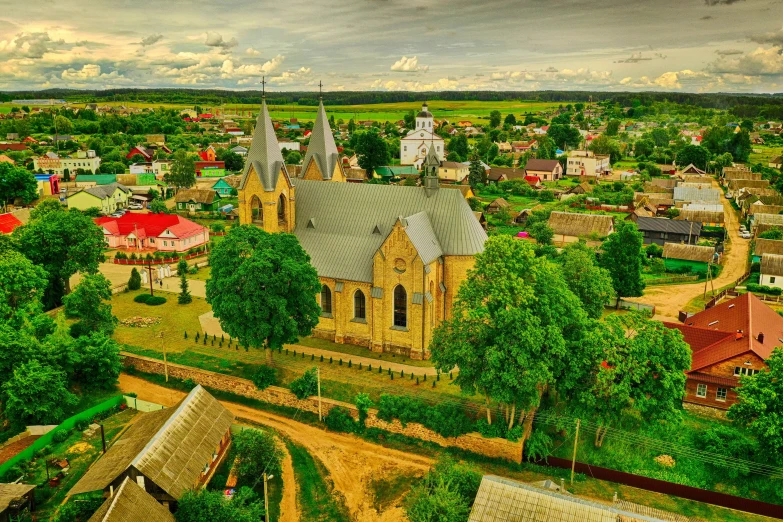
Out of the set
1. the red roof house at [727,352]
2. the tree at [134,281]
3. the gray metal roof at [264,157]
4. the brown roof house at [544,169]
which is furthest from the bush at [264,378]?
the brown roof house at [544,169]

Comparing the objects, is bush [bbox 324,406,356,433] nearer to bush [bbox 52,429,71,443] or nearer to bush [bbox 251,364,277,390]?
bush [bbox 251,364,277,390]

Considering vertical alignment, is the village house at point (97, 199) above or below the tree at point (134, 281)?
above

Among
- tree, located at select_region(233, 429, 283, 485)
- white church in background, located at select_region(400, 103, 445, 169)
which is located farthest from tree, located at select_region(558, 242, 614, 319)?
white church in background, located at select_region(400, 103, 445, 169)

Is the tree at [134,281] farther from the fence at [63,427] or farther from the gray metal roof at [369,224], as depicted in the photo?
the fence at [63,427]

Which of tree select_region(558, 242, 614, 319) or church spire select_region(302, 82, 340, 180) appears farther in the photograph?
church spire select_region(302, 82, 340, 180)

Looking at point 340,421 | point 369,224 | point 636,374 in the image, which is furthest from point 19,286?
point 636,374

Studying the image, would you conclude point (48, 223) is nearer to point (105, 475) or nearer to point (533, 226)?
point (105, 475)
